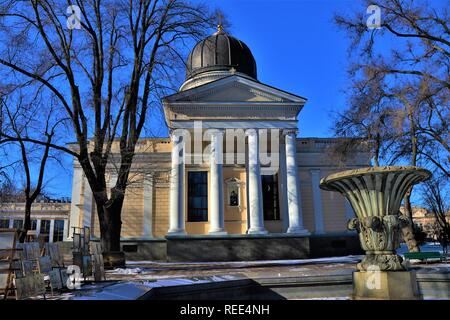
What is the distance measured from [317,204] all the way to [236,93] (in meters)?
9.71

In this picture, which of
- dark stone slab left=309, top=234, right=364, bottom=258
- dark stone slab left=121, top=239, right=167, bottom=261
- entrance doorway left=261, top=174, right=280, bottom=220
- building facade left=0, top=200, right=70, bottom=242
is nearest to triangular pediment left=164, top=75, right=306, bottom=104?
entrance doorway left=261, top=174, right=280, bottom=220

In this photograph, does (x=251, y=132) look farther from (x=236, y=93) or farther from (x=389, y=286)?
(x=389, y=286)

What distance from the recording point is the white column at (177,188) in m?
23.5

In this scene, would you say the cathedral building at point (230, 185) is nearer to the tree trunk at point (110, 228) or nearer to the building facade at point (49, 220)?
the tree trunk at point (110, 228)

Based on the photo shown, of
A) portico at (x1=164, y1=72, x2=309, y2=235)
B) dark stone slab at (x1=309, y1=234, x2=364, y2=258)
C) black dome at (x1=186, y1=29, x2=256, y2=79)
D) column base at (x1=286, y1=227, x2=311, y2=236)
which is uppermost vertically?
black dome at (x1=186, y1=29, x2=256, y2=79)

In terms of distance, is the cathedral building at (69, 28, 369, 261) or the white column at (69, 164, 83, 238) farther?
Result: the white column at (69, 164, 83, 238)

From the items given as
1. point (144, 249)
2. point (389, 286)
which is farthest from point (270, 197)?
point (389, 286)

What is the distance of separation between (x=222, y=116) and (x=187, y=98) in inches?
98.9

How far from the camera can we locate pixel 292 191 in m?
24.5

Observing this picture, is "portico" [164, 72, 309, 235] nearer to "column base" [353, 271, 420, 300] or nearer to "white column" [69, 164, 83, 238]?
"white column" [69, 164, 83, 238]

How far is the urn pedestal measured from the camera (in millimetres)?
8055

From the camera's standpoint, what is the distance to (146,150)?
27266 mm

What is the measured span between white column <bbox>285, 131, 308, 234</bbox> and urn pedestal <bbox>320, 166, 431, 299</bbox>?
15445 mm

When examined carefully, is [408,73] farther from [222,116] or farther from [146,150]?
[146,150]
